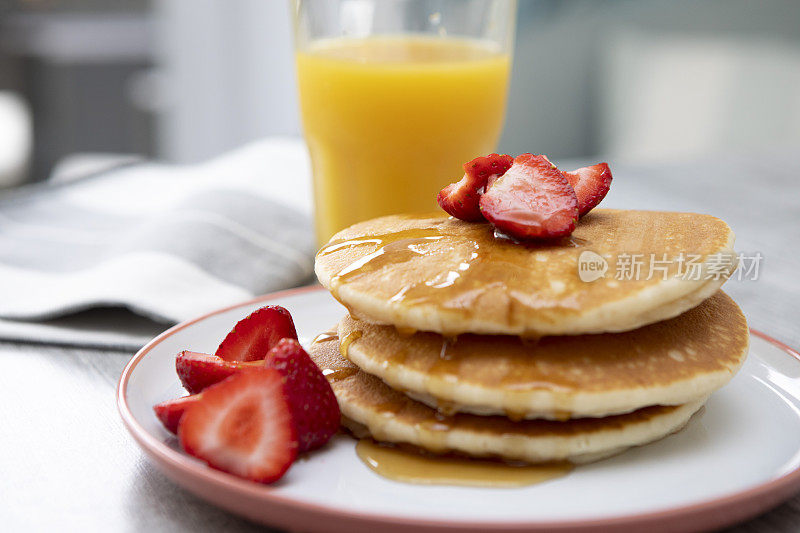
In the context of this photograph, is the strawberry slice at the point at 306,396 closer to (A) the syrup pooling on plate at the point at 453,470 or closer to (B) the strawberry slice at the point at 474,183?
(A) the syrup pooling on plate at the point at 453,470

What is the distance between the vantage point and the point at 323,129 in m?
1.68

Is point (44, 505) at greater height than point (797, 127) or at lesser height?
greater

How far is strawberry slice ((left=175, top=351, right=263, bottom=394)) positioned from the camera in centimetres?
94

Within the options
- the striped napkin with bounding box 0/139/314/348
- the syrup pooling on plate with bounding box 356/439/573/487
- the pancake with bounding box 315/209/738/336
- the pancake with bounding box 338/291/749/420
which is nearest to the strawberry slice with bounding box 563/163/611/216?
the pancake with bounding box 315/209/738/336

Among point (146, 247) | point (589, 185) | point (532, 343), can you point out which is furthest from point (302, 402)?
point (146, 247)

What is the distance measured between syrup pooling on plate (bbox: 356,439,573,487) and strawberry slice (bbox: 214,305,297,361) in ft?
0.75

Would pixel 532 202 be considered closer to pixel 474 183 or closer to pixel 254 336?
pixel 474 183

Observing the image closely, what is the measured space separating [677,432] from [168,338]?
2.20 feet

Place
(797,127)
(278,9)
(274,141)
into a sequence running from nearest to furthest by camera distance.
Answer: (274,141) → (797,127) → (278,9)

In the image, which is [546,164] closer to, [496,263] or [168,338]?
[496,263]

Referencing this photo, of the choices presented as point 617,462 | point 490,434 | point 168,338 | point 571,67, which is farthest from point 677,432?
point 571,67

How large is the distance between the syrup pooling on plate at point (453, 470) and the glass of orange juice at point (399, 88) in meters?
0.88

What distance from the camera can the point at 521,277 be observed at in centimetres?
88

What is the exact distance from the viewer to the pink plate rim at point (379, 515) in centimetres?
67
